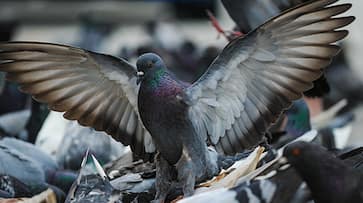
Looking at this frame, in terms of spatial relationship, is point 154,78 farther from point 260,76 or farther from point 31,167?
point 31,167

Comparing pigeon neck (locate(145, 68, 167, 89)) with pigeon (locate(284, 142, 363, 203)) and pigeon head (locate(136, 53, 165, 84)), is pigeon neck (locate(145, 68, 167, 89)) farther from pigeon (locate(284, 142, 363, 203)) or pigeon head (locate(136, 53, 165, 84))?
pigeon (locate(284, 142, 363, 203))

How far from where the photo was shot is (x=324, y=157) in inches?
128

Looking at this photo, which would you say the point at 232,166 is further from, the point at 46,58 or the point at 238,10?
the point at 238,10

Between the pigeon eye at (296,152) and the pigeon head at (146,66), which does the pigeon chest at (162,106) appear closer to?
the pigeon head at (146,66)


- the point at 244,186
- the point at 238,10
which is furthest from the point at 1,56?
the point at 238,10

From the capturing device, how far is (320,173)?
3.24 meters

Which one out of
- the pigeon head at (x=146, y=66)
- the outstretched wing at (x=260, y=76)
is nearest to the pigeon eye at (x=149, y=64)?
the pigeon head at (x=146, y=66)

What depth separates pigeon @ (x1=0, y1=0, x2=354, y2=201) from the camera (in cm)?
360

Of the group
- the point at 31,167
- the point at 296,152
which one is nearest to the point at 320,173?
the point at 296,152

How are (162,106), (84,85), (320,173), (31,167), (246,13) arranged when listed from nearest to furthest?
(320,173) < (162,106) < (84,85) < (31,167) < (246,13)

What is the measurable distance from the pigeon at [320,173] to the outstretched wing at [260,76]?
1.61 feet

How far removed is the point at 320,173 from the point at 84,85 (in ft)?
3.79

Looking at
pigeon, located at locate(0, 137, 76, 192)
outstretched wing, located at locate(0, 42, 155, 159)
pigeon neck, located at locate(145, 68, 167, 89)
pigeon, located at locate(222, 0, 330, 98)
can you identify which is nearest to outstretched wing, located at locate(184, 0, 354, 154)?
pigeon neck, located at locate(145, 68, 167, 89)

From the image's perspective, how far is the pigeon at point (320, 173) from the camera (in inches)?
128
